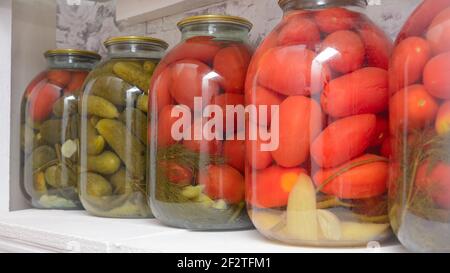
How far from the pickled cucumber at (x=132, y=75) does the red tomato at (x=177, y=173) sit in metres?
0.16

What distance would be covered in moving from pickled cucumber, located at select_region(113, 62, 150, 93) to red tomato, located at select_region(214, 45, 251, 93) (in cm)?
16

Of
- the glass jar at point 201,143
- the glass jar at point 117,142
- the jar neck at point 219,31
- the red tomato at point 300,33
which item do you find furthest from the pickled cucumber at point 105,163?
the red tomato at point 300,33

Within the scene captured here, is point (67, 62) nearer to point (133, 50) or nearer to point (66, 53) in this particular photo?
point (66, 53)

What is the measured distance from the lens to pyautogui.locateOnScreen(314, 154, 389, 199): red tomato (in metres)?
0.51

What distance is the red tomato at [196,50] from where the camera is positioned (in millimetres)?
655

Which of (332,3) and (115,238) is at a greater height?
(332,3)

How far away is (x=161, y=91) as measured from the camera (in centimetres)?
67

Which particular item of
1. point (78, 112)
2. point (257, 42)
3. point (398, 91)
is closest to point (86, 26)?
point (78, 112)

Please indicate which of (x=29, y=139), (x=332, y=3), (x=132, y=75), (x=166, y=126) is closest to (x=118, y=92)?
(x=132, y=75)

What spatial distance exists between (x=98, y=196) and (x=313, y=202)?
14.6 inches

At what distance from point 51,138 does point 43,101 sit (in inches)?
2.6

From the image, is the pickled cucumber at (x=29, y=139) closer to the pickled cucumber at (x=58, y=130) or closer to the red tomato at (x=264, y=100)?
the pickled cucumber at (x=58, y=130)

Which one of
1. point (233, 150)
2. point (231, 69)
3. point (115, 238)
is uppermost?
point (231, 69)

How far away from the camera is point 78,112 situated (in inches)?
33.0
